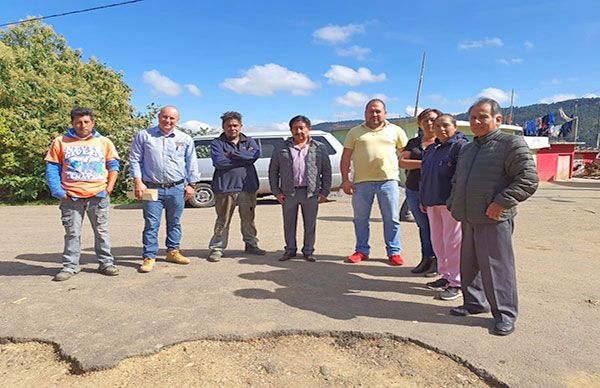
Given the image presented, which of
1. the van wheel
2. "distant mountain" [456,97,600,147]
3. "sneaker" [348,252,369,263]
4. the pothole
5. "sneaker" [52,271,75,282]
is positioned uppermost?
"distant mountain" [456,97,600,147]

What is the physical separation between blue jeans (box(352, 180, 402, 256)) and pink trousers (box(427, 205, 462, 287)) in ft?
2.71

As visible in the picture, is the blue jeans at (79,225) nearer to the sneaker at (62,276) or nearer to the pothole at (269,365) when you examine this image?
the sneaker at (62,276)

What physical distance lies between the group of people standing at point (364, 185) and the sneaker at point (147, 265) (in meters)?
0.01

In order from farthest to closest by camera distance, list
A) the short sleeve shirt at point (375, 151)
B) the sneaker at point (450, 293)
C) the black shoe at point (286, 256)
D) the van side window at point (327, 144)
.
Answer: the van side window at point (327, 144)
the black shoe at point (286, 256)
the short sleeve shirt at point (375, 151)
the sneaker at point (450, 293)

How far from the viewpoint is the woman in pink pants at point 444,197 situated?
3.81 meters

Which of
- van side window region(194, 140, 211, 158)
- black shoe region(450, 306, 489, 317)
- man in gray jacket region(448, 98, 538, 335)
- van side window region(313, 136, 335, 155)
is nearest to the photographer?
man in gray jacket region(448, 98, 538, 335)

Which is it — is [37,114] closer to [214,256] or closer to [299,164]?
[214,256]

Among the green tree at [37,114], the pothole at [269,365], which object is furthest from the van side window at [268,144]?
the pothole at [269,365]

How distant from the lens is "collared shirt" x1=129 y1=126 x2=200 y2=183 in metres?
4.68

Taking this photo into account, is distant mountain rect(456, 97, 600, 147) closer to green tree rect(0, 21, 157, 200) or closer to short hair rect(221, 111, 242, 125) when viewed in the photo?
green tree rect(0, 21, 157, 200)

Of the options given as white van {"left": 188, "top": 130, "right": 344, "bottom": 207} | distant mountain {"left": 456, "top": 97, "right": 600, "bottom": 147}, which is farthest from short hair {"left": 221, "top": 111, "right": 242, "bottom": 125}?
distant mountain {"left": 456, "top": 97, "right": 600, "bottom": 147}

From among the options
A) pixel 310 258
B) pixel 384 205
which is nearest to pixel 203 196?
pixel 310 258

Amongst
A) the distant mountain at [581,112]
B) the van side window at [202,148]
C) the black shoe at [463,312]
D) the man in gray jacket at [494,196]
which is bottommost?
the black shoe at [463,312]

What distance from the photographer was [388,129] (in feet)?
16.1
